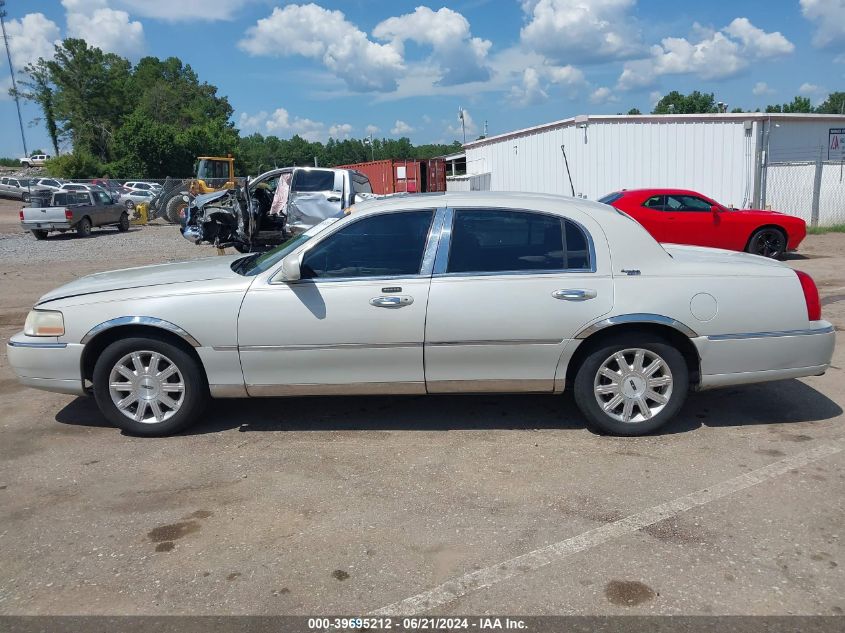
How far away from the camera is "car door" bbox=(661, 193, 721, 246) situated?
523 inches

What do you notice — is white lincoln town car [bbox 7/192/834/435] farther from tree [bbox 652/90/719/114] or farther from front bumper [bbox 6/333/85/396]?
tree [bbox 652/90/719/114]

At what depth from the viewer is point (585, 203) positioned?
4883 mm

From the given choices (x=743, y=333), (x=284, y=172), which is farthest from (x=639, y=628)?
(x=284, y=172)

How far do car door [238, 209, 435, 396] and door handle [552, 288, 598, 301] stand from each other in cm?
85

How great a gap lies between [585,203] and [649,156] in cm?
1914

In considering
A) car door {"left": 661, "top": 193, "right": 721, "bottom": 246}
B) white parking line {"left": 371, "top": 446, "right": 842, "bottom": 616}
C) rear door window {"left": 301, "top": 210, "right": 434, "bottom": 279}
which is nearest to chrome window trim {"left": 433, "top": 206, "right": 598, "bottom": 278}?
rear door window {"left": 301, "top": 210, "right": 434, "bottom": 279}

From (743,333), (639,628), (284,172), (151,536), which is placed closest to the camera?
(639,628)

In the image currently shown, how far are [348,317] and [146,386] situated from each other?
1.49 meters

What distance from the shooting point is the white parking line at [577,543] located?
2984 millimetres

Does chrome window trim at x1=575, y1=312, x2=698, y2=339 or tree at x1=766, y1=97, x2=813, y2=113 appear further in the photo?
tree at x1=766, y1=97, x2=813, y2=113

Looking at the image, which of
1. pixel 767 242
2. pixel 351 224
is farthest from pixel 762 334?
pixel 767 242

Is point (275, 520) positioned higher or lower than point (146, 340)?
lower

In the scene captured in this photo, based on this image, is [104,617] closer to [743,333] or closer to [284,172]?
[743,333]

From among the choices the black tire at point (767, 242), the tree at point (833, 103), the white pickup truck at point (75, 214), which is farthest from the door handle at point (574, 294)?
the tree at point (833, 103)
